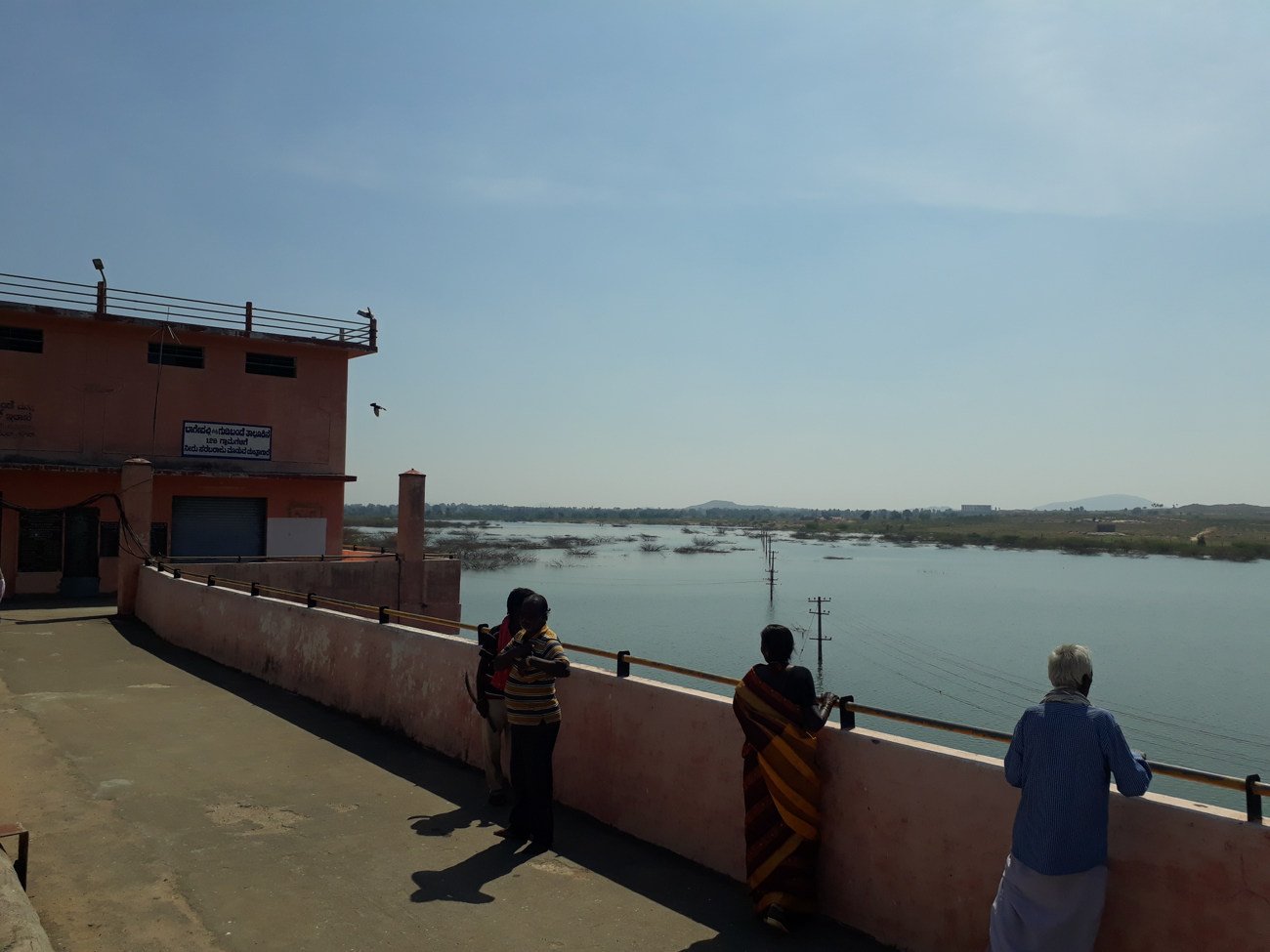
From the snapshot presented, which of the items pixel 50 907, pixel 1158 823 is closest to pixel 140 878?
pixel 50 907

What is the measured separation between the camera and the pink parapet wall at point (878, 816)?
3.29 meters

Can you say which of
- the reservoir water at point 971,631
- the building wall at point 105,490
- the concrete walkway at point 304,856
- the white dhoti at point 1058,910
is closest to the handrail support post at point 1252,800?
the white dhoti at point 1058,910

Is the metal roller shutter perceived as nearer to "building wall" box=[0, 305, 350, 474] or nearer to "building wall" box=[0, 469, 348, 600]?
"building wall" box=[0, 469, 348, 600]

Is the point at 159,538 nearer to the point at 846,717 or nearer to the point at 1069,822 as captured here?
the point at 846,717

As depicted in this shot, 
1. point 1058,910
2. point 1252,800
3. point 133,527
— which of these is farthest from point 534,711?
point 133,527

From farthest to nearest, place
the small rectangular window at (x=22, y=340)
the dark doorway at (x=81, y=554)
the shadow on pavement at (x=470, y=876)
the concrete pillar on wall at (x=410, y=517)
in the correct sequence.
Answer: the concrete pillar on wall at (x=410, y=517) → the small rectangular window at (x=22, y=340) → the dark doorway at (x=81, y=554) → the shadow on pavement at (x=470, y=876)

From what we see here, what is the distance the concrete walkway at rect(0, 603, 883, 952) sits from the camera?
4.37 m

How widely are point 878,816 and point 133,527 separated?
16001mm

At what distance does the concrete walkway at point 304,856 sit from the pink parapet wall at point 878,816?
0.75ft

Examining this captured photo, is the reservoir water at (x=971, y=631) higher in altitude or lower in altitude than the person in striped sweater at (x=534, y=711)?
lower

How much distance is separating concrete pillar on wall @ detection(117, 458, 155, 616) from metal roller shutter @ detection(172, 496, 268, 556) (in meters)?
6.02

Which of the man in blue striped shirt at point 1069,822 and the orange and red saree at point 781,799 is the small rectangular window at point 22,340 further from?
the man in blue striped shirt at point 1069,822

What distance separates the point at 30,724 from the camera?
8203 mm

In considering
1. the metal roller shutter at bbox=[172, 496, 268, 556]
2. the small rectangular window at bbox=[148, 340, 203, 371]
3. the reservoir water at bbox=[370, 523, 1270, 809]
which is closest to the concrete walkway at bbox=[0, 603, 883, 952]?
the reservoir water at bbox=[370, 523, 1270, 809]
